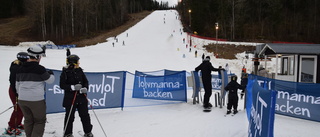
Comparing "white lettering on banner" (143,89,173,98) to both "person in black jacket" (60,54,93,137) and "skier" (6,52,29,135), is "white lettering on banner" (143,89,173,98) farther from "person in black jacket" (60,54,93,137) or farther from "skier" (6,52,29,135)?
"skier" (6,52,29,135)

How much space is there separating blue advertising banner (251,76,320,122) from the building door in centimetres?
680

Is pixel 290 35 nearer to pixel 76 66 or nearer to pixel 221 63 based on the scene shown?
pixel 221 63

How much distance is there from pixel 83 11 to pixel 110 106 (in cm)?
5777

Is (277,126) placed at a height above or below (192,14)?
below

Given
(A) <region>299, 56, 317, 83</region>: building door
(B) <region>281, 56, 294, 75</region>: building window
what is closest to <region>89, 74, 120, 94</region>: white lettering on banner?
(A) <region>299, 56, 317, 83</region>: building door

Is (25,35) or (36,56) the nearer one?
(36,56)

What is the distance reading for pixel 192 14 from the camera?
59688 millimetres

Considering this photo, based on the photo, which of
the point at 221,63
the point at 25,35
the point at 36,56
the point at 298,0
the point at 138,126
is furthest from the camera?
the point at 298,0

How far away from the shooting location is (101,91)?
22.7ft

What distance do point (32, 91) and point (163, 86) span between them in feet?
17.1

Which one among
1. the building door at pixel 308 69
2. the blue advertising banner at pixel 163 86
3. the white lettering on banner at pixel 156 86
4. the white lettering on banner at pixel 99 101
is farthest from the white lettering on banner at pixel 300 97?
the building door at pixel 308 69

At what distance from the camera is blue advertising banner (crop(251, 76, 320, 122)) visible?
21.2 feet

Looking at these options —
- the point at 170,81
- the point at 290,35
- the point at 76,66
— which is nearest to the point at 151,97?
the point at 170,81

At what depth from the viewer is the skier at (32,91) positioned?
3.95m
